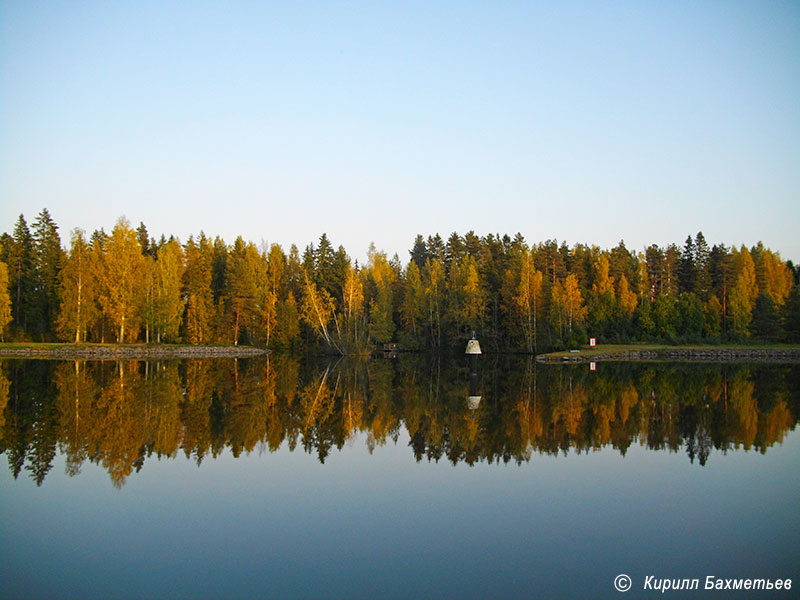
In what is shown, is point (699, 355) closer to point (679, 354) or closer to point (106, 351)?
point (679, 354)

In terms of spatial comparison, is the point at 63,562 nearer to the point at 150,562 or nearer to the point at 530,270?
the point at 150,562

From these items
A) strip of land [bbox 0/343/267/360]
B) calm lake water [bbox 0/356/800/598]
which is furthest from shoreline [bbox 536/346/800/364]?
strip of land [bbox 0/343/267/360]

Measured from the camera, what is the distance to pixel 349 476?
10.4 metres

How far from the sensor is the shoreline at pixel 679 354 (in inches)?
1875

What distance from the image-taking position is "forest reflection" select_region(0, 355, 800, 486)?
40.6 ft

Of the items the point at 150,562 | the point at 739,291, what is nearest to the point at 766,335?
the point at 739,291

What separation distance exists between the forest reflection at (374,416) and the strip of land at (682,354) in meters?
19.2

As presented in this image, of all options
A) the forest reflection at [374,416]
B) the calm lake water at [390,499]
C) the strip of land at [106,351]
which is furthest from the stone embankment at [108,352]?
the calm lake water at [390,499]

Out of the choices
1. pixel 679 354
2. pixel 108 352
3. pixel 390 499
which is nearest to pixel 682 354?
pixel 679 354

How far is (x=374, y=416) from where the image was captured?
1700cm

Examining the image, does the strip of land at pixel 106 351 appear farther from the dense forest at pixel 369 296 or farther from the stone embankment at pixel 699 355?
the stone embankment at pixel 699 355

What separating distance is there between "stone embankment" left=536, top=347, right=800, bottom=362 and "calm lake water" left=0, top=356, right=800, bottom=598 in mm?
29521

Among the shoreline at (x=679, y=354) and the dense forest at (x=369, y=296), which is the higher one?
the dense forest at (x=369, y=296)

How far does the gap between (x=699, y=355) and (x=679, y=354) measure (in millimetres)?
1585
